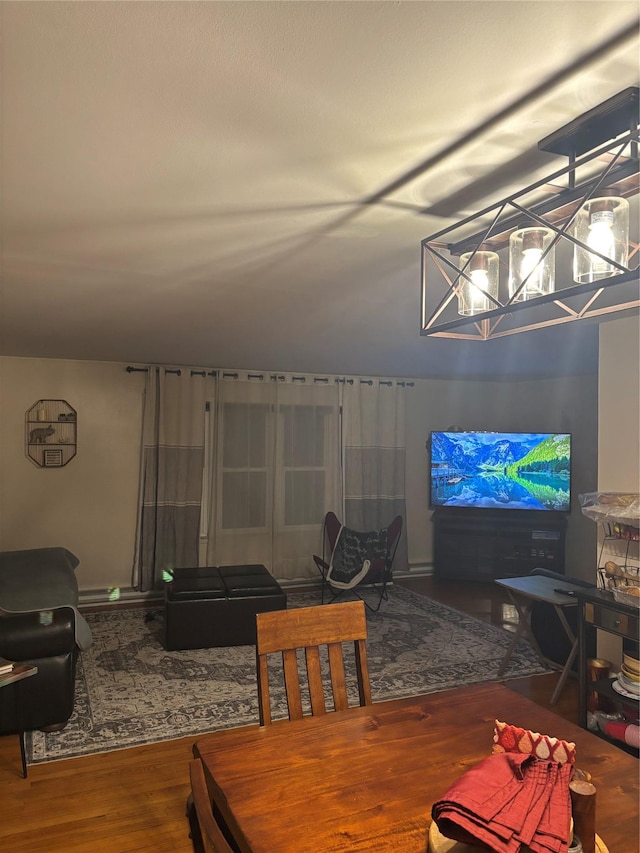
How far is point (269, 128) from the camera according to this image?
144 centimetres

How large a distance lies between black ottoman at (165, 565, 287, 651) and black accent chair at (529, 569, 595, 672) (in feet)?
6.25

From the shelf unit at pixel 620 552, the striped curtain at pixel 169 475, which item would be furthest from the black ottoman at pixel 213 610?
the shelf unit at pixel 620 552

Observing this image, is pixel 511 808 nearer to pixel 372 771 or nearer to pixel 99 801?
pixel 372 771

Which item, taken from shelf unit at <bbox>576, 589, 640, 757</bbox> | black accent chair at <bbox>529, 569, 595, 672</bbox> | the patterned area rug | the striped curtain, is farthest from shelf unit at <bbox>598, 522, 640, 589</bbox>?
the striped curtain

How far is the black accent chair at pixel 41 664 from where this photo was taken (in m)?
3.34

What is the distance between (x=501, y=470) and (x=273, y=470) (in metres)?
2.56

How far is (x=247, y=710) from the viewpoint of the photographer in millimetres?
3695

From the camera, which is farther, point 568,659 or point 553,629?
point 553,629

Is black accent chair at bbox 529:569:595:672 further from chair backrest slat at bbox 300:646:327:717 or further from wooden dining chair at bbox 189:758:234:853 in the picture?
wooden dining chair at bbox 189:758:234:853

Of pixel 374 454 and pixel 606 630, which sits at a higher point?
pixel 374 454

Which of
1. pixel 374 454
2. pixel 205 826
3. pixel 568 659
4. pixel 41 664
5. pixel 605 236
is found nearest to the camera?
pixel 205 826

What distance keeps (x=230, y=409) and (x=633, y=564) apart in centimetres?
416

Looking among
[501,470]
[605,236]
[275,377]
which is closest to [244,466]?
[275,377]

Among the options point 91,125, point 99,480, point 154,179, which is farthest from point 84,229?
point 99,480
